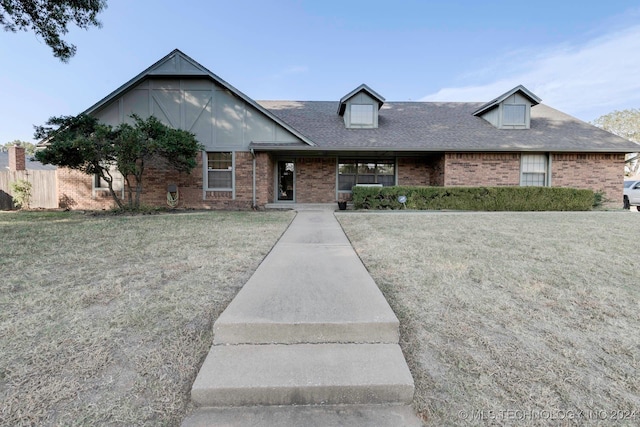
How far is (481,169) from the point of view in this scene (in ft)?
43.1

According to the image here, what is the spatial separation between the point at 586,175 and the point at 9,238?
19.4 meters

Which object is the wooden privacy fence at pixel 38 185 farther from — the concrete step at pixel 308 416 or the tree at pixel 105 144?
the concrete step at pixel 308 416

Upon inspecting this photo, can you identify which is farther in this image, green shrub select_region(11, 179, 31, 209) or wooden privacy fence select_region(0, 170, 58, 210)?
wooden privacy fence select_region(0, 170, 58, 210)

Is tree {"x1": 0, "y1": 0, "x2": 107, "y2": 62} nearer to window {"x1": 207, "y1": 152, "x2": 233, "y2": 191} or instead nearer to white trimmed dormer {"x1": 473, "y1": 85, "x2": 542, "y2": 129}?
window {"x1": 207, "y1": 152, "x2": 233, "y2": 191}

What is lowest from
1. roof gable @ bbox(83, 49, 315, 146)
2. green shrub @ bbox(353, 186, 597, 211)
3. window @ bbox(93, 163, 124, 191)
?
green shrub @ bbox(353, 186, 597, 211)

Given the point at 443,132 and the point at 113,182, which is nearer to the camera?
the point at 113,182

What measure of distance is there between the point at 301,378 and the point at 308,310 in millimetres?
703

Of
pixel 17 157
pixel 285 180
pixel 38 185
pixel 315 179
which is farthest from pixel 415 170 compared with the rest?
pixel 17 157

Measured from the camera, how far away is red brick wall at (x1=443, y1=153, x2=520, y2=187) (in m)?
13.0

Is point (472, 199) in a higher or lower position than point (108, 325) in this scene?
higher

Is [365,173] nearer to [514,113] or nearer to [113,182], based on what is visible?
[514,113]

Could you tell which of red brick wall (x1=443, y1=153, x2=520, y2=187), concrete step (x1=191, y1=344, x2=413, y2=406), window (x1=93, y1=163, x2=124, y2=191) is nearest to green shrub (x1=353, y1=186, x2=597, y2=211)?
red brick wall (x1=443, y1=153, x2=520, y2=187)

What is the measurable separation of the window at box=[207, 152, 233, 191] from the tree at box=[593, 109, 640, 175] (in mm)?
50466

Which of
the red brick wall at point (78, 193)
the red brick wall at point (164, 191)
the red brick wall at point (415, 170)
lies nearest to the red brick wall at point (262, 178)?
the red brick wall at point (164, 191)
